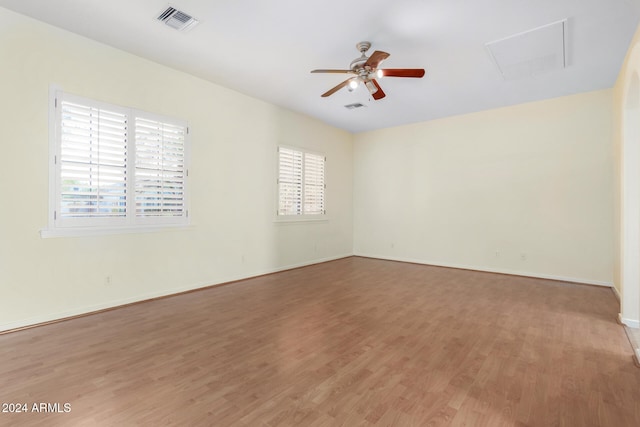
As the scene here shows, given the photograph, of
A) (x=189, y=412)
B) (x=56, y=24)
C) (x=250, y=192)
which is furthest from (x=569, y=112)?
(x=56, y=24)

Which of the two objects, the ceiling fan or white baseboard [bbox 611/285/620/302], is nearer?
the ceiling fan

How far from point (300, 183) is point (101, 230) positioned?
359 cm

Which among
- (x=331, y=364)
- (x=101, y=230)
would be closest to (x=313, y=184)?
(x=101, y=230)

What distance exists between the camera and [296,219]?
6.11 m

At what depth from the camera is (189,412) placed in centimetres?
175

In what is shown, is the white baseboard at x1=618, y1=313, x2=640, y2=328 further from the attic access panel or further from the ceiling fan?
the ceiling fan

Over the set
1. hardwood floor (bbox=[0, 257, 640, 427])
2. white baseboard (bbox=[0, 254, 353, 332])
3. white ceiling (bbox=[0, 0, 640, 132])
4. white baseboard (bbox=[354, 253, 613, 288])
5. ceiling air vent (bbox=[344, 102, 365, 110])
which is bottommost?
hardwood floor (bbox=[0, 257, 640, 427])

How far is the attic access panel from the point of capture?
3145 millimetres

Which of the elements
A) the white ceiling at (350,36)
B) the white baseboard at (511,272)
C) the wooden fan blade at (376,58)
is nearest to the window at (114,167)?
the white ceiling at (350,36)

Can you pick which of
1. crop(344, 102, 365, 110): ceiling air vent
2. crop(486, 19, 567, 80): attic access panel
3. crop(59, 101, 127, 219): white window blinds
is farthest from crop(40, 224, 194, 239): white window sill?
crop(486, 19, 567, 80): attic access panel

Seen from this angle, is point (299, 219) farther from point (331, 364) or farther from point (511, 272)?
point (511, 272)

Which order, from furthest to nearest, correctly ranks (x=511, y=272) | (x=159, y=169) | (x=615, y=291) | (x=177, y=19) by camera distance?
(x=511, y=272), (x=615, y=291), (x=159, y=169), (x=177, y=19)

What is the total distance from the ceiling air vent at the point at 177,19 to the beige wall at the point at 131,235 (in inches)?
42.4

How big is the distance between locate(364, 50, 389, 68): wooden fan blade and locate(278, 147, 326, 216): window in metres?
2.91
